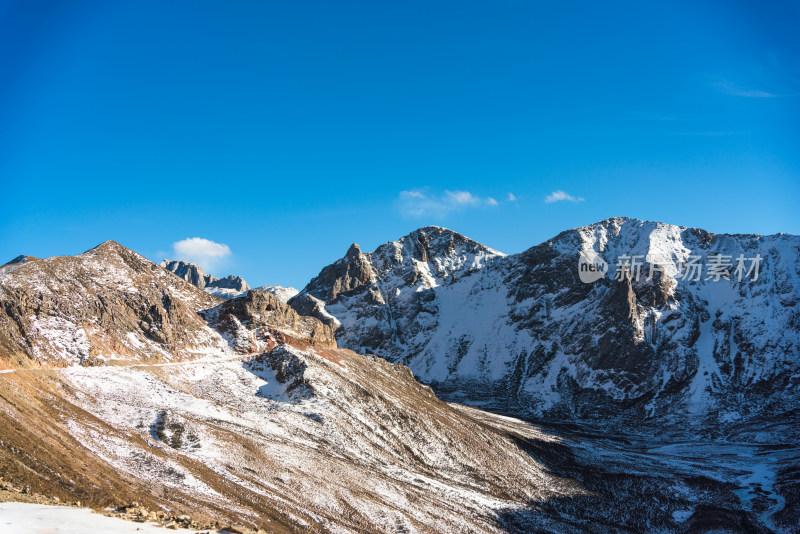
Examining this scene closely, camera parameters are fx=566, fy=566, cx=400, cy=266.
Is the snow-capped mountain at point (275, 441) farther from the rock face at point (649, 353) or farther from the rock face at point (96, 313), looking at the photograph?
the rock face at point (649, 353)

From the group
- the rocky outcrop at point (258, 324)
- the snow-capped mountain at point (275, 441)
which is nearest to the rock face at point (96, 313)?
the snow-capped mountain at point (275, 441)

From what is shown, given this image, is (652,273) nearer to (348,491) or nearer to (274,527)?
(348,491)

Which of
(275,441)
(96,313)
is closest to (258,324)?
(96,313)

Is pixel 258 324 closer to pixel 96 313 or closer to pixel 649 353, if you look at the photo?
pixel 96 313

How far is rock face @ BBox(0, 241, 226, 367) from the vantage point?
65.3 m

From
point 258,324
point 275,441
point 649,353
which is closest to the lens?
point 275,441

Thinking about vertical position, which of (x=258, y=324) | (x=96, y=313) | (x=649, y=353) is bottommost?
(x=96, y=313)

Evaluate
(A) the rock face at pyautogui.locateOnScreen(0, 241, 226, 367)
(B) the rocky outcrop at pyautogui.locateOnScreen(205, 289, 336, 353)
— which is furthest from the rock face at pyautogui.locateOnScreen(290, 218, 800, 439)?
(A) the rock face at pyautogui.locateOnScreen(0, 241, 226, 367)

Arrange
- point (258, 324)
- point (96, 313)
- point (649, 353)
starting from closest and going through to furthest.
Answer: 1. point (96, 313)
2. point (258, 324)
3. point (649, 353)

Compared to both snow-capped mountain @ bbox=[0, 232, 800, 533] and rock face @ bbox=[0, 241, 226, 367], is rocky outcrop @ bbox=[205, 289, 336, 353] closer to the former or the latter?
snow-capped mountain @ bbox=[0, 232, 800, 533]

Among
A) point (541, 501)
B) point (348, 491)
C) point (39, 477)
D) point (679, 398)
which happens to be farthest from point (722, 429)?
point (39, 477)

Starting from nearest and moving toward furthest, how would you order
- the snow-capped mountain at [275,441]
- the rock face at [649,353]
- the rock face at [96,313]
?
the snow-capped mountain at [275,441], the rock face at [96,313], the rock face at [649,353]

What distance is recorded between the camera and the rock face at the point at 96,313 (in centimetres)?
6531

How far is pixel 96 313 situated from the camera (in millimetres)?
75938
